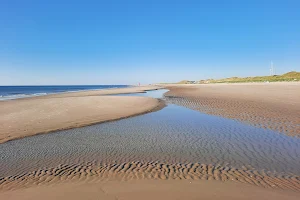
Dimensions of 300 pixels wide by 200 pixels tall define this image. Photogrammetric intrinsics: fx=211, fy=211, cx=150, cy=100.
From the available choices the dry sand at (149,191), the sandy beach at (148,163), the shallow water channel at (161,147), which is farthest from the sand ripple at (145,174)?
the shallow water channel at (161,147)

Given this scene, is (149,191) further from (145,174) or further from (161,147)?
(161,147)

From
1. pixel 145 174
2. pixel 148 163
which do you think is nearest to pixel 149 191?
pixel 145 174

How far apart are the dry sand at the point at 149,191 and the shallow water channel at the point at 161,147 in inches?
65.4

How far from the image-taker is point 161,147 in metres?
8.95

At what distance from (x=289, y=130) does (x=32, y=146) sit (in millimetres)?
12564

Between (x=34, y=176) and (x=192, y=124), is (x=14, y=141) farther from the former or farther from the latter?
(x=192, y=124)

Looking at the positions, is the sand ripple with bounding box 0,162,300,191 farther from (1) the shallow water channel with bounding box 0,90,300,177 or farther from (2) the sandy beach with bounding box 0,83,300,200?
(1) the shallow water channel with bounding box 0,90,300,177

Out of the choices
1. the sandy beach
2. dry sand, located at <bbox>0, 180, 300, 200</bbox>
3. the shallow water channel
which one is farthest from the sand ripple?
the shallow water channel

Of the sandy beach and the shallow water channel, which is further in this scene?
the shallow water channel

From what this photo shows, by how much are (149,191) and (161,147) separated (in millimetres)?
3904

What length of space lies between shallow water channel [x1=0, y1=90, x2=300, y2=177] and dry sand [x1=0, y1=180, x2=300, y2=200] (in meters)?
1.66

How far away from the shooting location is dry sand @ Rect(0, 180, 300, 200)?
15.7 ft

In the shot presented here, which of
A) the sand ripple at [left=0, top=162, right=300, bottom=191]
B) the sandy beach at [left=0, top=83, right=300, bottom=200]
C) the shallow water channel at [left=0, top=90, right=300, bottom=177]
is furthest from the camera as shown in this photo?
the shallow water channel at [left=0, top=90, right=300, bottom=177]

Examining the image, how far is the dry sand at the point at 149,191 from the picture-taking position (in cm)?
480
